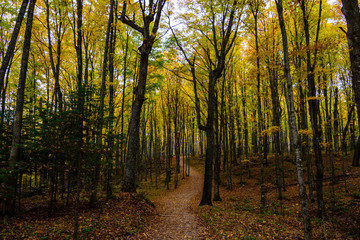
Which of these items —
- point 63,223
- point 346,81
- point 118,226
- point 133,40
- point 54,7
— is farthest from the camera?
point 346,81

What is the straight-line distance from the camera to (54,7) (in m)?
10.1

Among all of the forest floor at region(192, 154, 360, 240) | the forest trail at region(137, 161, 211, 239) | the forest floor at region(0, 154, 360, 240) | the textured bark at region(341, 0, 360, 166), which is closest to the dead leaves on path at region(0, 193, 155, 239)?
the forest floor at region(0, 154, 360, 240)

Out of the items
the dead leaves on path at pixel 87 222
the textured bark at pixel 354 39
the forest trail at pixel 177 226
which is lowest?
the forest trail at pixel 177 226

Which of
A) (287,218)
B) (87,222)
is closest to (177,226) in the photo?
(87,222)

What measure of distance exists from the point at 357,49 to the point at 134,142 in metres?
8.89

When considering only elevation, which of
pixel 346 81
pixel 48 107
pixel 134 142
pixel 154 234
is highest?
pixel 346 81

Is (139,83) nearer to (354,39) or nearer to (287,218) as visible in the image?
(354,39)

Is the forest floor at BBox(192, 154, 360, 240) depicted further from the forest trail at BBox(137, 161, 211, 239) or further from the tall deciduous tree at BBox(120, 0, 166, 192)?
the tall deciduous tree at BBox(120, 0, 166, 192)

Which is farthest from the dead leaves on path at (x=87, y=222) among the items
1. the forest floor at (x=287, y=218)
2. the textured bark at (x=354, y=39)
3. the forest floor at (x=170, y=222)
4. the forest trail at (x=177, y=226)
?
the textured bark at (x=354, y=39)

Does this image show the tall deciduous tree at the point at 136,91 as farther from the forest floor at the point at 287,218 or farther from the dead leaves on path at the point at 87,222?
the forest floor at the point at 287,218

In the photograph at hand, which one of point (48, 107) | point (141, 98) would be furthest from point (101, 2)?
point (48, 107)

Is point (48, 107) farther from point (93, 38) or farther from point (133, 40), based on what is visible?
point (133, 40)

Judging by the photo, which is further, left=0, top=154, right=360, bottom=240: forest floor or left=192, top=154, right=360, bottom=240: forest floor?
left=192, top=154, right=360, bottom=240: forest floor

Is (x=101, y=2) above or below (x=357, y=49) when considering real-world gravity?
above
